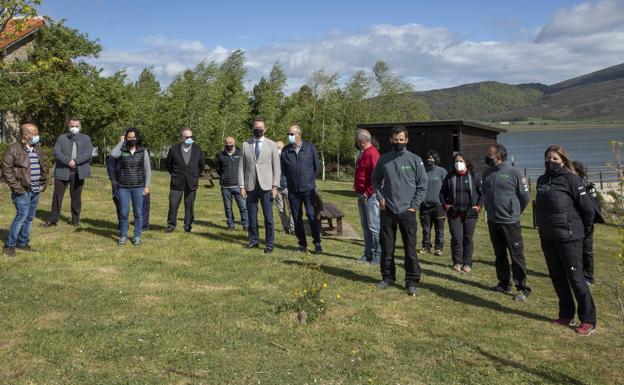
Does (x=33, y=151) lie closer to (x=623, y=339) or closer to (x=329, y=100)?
(x=623, y=339)

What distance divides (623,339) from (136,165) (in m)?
7.59

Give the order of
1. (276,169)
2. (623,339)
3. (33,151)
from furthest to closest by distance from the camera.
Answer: (276,169)
(33,151)
(623,339)

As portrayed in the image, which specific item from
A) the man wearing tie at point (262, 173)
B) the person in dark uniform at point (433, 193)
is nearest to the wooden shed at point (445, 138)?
the person in dark uniform at point (433, 193)

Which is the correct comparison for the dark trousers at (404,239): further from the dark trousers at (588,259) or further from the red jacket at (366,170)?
the dark trousers at (588,259)

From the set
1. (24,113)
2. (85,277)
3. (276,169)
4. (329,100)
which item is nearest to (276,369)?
(85,277)

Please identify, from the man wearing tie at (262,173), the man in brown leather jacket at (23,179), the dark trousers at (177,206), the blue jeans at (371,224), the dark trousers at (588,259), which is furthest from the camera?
the dark trousers at (177,206)

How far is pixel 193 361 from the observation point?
4.66 meters

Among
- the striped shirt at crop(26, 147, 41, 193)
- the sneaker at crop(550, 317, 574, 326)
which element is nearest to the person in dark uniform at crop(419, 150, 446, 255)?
the sneaker at crop(550, 317, 574, 326)

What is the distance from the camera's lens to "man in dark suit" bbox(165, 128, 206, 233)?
1054 centimetres

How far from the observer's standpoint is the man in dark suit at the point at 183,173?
10.5 m

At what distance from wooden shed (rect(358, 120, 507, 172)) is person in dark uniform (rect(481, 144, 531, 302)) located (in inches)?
622

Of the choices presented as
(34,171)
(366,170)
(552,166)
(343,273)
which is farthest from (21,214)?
(552,166)

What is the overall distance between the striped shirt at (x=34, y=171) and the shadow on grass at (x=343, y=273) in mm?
4088

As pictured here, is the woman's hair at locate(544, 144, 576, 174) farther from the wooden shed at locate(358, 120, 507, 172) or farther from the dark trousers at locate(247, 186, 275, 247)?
the wooden shed at locate(358, 120, 507, 172)
